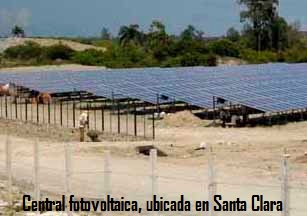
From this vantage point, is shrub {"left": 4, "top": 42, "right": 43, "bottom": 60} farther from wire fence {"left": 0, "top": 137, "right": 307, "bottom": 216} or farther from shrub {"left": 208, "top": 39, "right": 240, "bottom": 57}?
wire fence {"left": 0, "top": 137, "right": 307, "bottom": 216}

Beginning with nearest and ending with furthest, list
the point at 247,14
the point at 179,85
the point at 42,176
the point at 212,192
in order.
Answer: the point at 212,192 → the point at 42,176 → the point at 179,85 → the point at 247,14

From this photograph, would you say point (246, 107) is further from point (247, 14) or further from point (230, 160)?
point (247, 14)

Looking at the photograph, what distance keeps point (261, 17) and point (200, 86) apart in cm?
5485

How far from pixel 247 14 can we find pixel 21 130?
66.7 metres

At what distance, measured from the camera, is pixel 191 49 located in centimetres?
7906

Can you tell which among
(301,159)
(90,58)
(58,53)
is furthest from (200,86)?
(58,53)

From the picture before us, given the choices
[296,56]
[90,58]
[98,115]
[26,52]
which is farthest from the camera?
[26,52]

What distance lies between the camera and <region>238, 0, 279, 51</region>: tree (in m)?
91.2

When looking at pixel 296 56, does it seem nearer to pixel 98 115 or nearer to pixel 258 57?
pixel 258 57

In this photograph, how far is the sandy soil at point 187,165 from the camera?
12320 millimetres

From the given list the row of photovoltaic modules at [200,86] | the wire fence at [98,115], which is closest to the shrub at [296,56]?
the row of photovoltaic modules at [200,86]

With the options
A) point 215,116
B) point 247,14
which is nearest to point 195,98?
point 215,116

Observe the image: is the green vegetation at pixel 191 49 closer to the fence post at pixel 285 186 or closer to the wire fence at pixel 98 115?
the wire fence at pixel 98 115

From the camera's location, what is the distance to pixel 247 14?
92.4 meters
